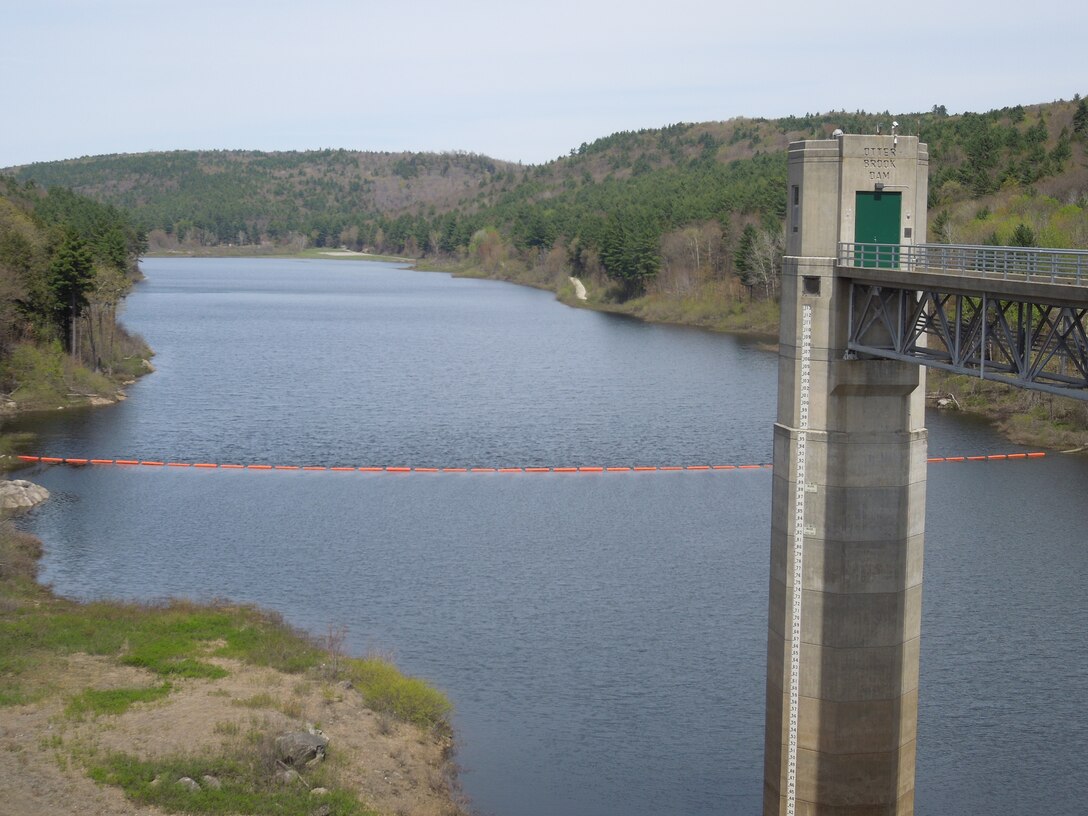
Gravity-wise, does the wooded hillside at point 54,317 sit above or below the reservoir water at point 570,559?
above

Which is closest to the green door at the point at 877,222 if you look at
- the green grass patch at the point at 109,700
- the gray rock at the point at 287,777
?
the gray rock at the point at 287,777

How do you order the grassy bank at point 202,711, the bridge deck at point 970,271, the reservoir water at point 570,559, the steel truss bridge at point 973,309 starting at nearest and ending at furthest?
1. the bridge deck at point 970,271
2. the steel truss bridge at point 973,309
3. the grassy bank at point 202,711
4. the reservoir water at point 570,559

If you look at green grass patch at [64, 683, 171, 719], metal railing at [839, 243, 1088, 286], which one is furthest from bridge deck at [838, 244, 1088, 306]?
green grass patch at [64, 683, 171, 719]

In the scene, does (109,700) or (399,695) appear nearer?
(109,700)

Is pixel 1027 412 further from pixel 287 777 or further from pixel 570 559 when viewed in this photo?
pixel 287 777

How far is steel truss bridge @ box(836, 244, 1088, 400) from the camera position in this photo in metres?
19.9

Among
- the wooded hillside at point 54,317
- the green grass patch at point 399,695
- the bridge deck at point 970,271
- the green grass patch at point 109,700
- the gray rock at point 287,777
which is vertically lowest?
the green grass patch at point 399,695

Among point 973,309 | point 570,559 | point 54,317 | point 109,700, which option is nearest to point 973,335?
point 973,309

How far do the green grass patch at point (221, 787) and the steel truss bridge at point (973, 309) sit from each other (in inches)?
496

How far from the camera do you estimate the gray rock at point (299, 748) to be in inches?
985

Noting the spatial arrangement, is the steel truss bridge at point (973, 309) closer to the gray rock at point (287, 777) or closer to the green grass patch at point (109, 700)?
the gray rock at point (287, 777)

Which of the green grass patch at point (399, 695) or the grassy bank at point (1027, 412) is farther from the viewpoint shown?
the grassy bank at point (1027, 412)

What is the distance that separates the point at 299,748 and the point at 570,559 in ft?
56.8

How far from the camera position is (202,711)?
27188 mm
